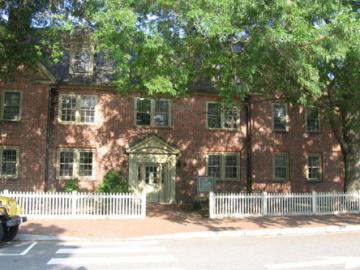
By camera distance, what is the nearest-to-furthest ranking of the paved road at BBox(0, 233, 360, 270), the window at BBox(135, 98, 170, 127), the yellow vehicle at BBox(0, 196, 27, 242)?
the paved road at BBox(0, 233, 360, 270)
the yellow vehicle at BBox(0, 196, 27, 242)
the window at BBox(135, 98, 170, 127)

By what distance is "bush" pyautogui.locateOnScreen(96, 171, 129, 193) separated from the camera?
19859mm

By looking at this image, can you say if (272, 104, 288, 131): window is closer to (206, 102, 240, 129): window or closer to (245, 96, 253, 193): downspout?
(245, 96, 253, 193): downspout

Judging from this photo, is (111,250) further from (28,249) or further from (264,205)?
(264,205)

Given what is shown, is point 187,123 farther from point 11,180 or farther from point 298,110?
point 11,180

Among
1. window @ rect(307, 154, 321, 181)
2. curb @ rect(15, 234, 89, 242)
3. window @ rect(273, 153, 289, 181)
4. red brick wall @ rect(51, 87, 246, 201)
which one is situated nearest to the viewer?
curb @ rect(15, 234, 89, 242)

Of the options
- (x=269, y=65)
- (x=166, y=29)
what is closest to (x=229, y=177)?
(x=269, y=65)

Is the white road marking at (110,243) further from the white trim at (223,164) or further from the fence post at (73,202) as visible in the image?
the white trim at (223,164)

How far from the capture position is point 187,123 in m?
22.1

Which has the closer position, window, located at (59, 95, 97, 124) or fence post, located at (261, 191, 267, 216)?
fence post, located at (261, 191, 267, 216)

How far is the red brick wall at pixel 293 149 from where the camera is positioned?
23172mm

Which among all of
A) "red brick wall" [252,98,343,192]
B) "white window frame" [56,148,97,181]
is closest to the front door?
"white window frame" [56,148,97,181]

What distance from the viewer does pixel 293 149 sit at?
23.7 metres

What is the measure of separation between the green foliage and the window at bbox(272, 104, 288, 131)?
37.4 feet

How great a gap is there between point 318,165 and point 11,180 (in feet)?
55.5
